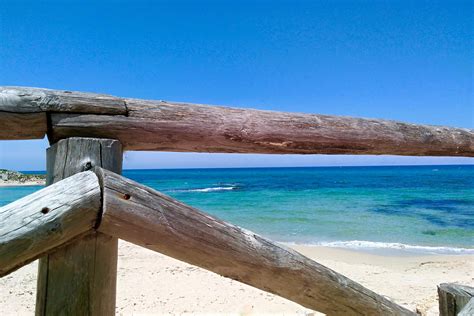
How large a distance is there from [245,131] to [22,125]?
748 millimetres

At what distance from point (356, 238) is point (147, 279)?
8.38 metres

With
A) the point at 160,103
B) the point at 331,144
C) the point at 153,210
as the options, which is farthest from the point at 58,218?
the point at 331,144

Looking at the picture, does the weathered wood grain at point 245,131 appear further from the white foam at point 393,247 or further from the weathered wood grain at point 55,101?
the white foam at point 393,247

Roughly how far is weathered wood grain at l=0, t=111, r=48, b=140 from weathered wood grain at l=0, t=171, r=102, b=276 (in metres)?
0.23

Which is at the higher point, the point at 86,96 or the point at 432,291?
the point at 86,96

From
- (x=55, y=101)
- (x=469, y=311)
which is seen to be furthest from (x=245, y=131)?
(x=469, y=311)

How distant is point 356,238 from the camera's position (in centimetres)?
1259

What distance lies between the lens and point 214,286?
19.1 ft

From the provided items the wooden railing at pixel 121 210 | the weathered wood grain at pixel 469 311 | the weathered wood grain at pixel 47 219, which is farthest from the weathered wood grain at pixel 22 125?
the weathered wood grain at pixel 469 311

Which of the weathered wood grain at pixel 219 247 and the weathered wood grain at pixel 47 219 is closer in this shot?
the weathered wood grain at pixel 47 219

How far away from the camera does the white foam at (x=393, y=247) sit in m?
10.4

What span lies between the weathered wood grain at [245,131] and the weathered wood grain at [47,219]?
0.76 feet

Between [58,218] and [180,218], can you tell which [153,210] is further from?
[58,218]

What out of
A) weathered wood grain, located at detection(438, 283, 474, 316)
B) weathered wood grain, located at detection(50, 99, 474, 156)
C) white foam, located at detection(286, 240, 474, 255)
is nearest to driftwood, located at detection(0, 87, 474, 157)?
weathered wood grain, located at detection(50, 99, 474, 156)
